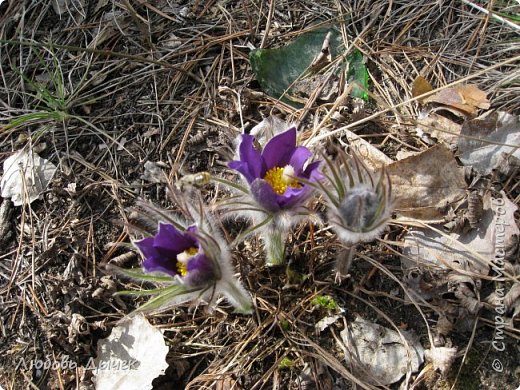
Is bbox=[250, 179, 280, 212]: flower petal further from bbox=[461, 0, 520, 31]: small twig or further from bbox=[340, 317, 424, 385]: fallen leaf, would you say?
bbox=[461, 0, 520, 31]: small twig

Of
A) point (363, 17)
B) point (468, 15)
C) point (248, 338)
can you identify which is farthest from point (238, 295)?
point (468, 15)

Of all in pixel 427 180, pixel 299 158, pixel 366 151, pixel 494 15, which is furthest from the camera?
pixel 494 15

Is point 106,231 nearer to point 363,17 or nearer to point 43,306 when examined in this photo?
point 43,306

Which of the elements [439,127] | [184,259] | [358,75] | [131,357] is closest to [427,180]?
[439,127]

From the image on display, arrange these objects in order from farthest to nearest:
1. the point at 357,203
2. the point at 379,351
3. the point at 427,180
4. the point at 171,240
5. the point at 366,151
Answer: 1. the point at 366,151
2. the point at 427,180
3. the point at 379,351
4. the point at 171,240
5. the point at 357,203

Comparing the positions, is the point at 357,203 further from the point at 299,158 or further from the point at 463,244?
the point at 463,244

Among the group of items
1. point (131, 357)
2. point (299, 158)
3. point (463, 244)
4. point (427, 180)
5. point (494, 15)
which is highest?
point (494, 15)

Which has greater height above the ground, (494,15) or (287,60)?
(494,15)

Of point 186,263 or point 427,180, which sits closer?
point 186,263
